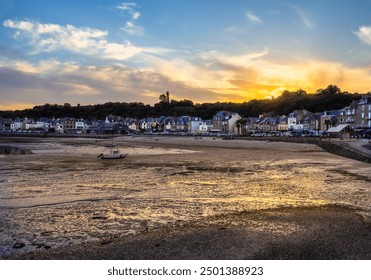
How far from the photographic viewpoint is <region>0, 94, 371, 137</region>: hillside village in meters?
57.3

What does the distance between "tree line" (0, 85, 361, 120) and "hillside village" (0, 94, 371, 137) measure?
976 centimetres

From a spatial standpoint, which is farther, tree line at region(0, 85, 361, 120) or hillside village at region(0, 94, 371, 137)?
tree line at region(0, 85, 361, 120)

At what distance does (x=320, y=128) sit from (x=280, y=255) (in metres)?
75.3

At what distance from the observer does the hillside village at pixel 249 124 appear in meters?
57.3

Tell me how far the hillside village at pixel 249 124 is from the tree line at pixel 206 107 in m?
9.76

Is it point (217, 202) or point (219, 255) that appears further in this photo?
point (217, 202)

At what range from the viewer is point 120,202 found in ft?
29.6

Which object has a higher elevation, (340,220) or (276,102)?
(276,102)

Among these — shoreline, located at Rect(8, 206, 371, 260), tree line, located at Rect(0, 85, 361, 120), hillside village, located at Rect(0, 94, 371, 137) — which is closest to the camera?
shoreline, located at Rect(8, 206, 371, 260)

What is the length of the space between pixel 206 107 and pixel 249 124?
36130mm

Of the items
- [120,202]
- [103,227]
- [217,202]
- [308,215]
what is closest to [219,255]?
[103,227]

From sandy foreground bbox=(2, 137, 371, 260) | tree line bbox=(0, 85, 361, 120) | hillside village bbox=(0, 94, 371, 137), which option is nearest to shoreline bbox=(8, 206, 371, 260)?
sandy foreground bbox=(2, 137, 371, 260)

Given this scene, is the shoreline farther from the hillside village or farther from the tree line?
the tree line
